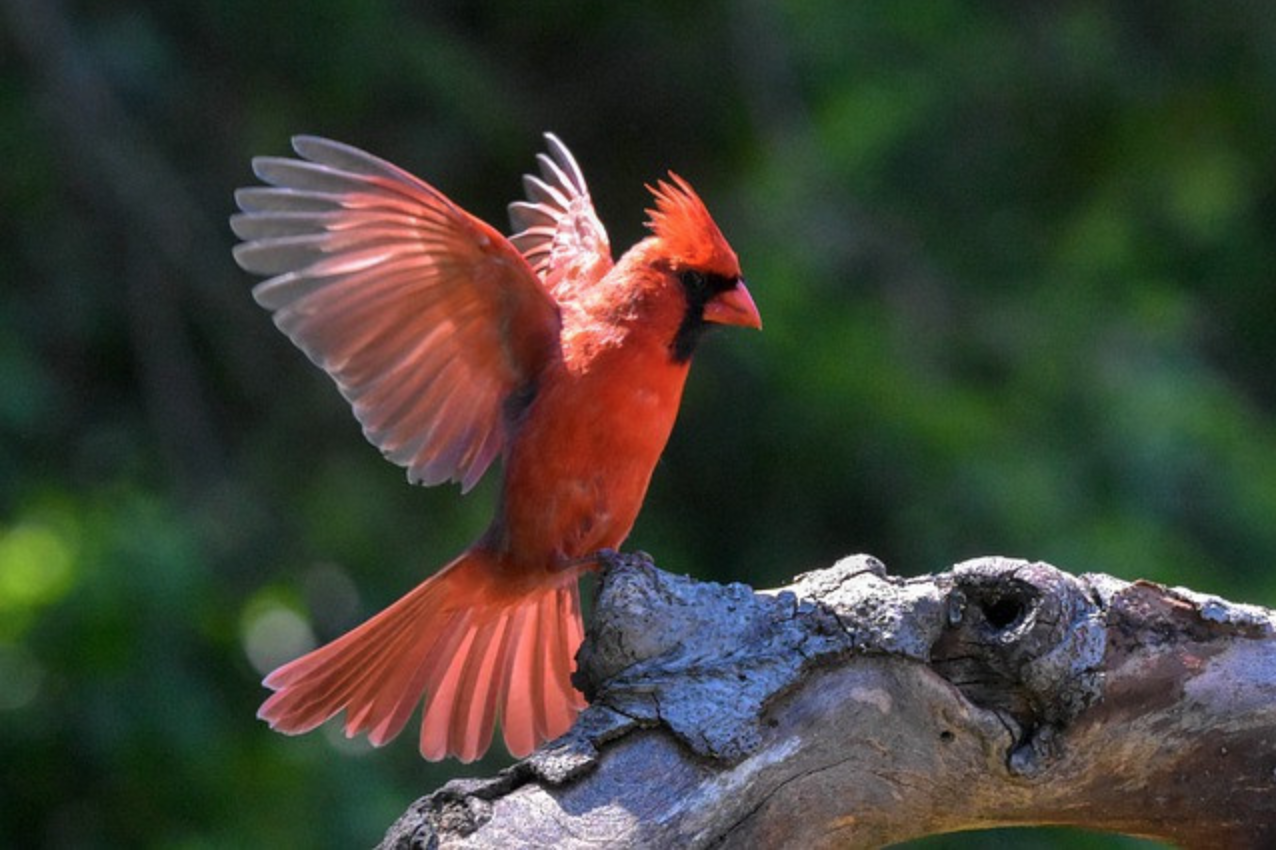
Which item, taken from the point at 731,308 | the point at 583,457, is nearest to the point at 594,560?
the point at 583,457

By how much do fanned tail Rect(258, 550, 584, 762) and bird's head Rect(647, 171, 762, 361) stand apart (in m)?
0.44

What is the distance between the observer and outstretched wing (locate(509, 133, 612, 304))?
3.94 metres

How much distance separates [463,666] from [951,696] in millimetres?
992

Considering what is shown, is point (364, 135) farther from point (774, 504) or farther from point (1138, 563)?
point (1138, 563)

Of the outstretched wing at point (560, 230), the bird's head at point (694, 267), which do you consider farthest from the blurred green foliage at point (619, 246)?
the bird's head at point (694, 267)

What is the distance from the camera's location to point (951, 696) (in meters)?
2.76

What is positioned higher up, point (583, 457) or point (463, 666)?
point (583, 457)

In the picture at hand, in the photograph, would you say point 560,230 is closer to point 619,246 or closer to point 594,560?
point 594,560

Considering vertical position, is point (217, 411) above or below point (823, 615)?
above

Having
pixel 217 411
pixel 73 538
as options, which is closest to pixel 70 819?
pixel 73 538

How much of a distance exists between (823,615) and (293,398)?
3716 millimetres

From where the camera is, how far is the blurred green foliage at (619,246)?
203 inches

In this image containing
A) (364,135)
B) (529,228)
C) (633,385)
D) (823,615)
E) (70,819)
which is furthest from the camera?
(364,135)

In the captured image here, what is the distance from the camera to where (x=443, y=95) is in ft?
20.6
